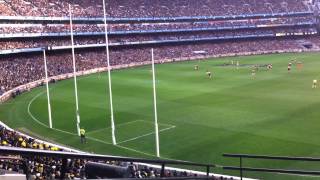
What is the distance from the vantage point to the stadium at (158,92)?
882 inches

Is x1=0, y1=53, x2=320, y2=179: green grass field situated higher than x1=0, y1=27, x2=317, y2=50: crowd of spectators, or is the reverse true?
x1=0, y1=27, x2=317, y2=50: crowd of spectators

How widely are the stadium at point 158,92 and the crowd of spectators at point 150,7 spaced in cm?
38

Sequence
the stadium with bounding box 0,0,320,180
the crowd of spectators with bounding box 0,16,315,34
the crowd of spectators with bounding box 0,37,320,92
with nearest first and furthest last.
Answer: the stadium with bounding box 0,0,320,180, the crowd of spectators with bounding box 0,37,320,92, the crowd of spectators with bounding box 0,16,315,34

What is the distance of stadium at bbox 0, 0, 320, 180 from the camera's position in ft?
73.5

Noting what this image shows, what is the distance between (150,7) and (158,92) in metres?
66.2

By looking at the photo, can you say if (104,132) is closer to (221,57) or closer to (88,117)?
(88,117)

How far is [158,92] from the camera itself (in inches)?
2061

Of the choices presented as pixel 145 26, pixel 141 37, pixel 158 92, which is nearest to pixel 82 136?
pixel 158 92

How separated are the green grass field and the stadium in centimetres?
13

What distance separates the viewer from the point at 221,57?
10300 centimetres

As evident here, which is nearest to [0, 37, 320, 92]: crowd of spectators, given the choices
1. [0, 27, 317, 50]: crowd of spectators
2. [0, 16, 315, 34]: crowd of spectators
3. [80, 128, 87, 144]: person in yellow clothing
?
[0, 27, 317, 50]: crowd of spectators

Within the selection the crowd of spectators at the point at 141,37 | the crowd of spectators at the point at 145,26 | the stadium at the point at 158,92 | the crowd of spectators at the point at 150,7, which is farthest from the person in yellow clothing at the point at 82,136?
the crowd of spectators at the point at 150,7

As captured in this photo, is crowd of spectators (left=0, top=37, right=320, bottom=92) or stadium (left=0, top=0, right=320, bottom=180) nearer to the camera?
stadium (left=0, top=0, right=320, bottom=180)

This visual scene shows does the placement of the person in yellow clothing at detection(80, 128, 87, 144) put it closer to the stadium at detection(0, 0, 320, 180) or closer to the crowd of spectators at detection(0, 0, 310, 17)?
the stadium at detection(0, 0, 320, 180)
